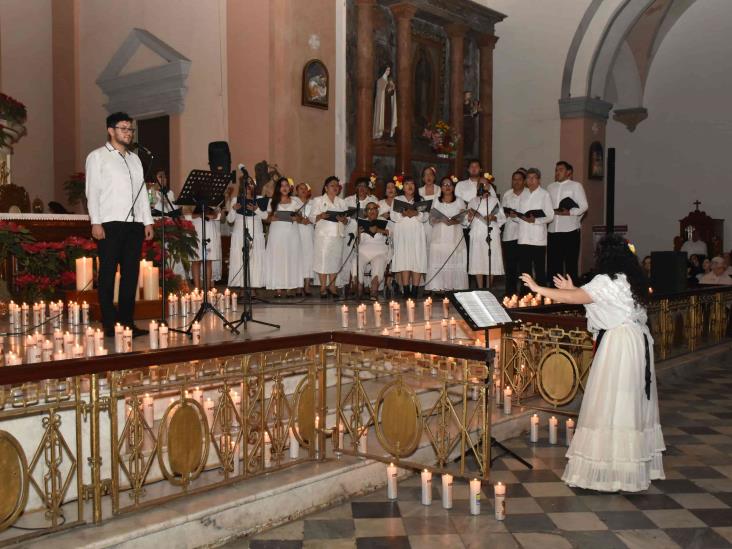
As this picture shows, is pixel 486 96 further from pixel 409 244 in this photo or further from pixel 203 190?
pixel 203 190

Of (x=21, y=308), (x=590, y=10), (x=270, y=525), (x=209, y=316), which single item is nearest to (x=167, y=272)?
(x=209, y=316)

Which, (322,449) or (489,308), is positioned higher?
(489,308)

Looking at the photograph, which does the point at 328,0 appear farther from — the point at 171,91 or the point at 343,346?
the point at 343,346

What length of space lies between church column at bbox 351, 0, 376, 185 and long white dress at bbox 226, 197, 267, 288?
270 cm

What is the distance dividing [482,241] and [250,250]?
3.29 metres

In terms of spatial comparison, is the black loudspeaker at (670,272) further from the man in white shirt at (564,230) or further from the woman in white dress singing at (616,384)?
the woman in white dress singing at (616,384)

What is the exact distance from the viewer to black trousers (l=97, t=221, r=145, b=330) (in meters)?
6.36

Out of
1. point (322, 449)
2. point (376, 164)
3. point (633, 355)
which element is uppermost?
point (376, 164)

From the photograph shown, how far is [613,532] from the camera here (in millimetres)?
4453

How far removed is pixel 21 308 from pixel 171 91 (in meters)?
6.93

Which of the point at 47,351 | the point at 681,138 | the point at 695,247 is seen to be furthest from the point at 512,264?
the point at 681,138

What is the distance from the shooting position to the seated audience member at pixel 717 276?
40.5ft

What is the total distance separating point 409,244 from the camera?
11.0 meters

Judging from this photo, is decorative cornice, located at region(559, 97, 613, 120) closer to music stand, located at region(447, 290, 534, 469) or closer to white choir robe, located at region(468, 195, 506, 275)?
white choir robe, located at region(468, 195, 506, 275)
